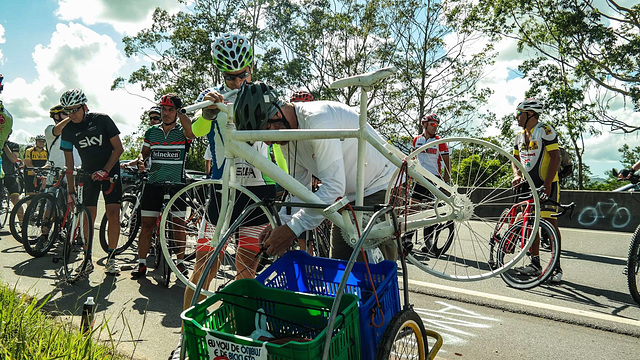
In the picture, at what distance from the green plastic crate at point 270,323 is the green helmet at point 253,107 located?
83 centimetres

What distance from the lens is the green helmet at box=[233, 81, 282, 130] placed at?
2.49m

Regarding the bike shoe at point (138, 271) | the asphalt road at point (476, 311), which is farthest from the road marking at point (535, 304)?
the bike shoe at point (138, 271)

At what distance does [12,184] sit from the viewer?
10.2 metres

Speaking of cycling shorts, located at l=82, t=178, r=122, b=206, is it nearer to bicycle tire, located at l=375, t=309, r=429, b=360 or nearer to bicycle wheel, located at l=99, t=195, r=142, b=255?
bicycle wheel, located at l=99, t=195, r=142, b=255

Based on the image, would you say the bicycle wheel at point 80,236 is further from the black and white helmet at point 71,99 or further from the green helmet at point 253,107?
the green helmet at point 253,107

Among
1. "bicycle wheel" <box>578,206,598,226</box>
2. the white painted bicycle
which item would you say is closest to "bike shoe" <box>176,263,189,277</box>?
the white painted bicycle

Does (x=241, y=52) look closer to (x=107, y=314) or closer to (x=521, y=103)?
(x=107, y=314)

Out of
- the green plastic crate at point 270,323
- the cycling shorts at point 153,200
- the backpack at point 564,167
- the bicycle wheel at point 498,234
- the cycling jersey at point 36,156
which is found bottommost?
the green plastic crate at point 270,323

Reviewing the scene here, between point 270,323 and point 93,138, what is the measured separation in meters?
4.20

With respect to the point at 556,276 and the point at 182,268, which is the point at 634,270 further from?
the point at 182,268

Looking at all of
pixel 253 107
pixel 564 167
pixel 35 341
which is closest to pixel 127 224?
pixel 35 341

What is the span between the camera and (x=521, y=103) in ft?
19.6

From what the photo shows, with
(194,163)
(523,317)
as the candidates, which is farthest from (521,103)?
(194,163)

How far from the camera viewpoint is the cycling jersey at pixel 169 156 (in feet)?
18.4
